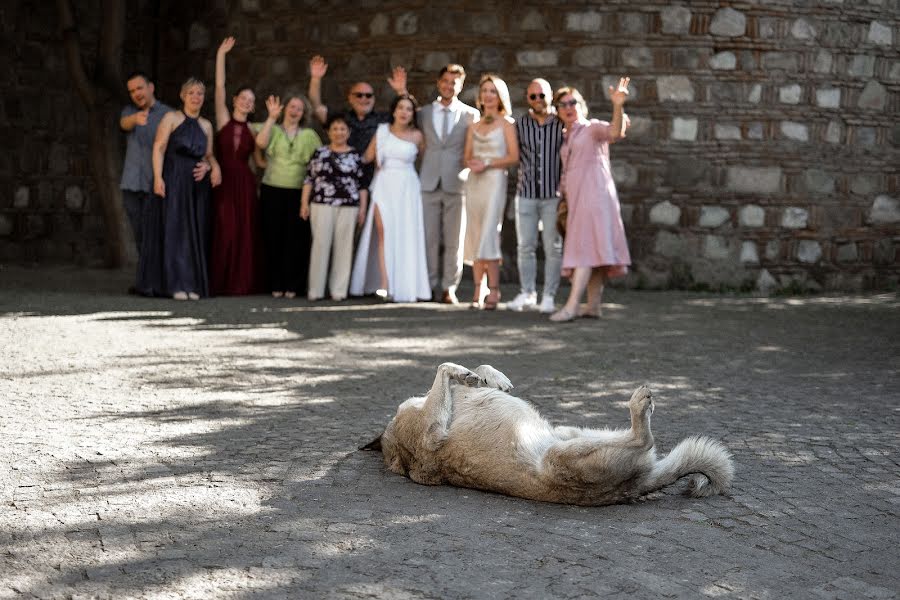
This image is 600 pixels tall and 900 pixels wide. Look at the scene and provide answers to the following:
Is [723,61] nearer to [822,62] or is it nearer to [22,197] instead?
[822,62]

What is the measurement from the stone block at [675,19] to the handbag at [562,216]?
3.49 m

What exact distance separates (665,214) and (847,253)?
7.37ft

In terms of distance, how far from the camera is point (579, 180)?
10.5 m

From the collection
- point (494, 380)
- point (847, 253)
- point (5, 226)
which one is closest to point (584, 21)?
point (847, 253)

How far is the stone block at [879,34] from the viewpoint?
13648mm

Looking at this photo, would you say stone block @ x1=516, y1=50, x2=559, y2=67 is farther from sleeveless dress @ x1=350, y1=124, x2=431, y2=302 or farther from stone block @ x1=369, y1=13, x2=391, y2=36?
sleeveless dress @ x1=350, y1=124, x2=431, y2=302

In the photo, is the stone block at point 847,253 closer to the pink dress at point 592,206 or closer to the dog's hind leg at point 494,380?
the pink dress at point 592,206

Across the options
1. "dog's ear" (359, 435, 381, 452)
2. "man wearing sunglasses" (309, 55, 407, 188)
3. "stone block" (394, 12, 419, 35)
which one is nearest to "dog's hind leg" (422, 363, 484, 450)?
"dog's ear" (359, 435, 381, 452)

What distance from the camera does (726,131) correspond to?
1341cm

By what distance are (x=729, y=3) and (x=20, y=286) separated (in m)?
8.53

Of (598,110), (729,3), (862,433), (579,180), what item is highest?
(729,3)

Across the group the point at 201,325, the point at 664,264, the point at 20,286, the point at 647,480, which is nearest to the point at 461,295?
the point at 664,264

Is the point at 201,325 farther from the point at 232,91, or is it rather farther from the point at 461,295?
the point at 232,91

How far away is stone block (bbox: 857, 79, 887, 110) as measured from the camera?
1370 cm
